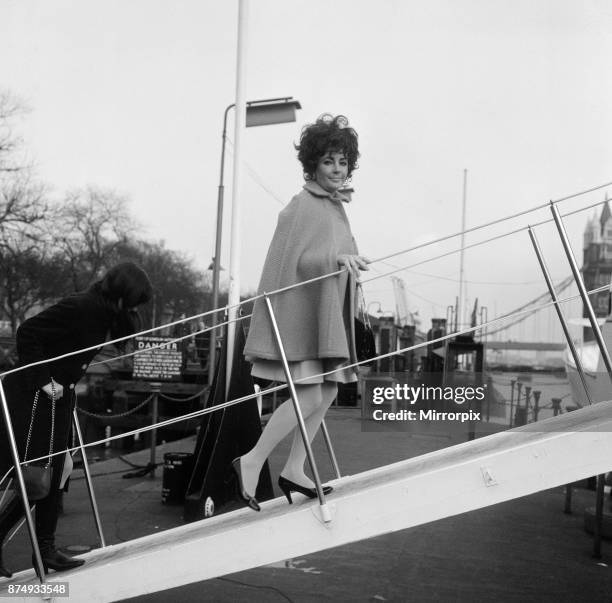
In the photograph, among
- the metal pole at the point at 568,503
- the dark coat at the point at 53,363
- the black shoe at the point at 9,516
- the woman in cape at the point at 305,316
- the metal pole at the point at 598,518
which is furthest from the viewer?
the metal pole at the point at 568,503

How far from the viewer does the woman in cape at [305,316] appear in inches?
112

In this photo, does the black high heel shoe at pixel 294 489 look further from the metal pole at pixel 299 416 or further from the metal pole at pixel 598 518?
the metal pole at pixel 598 518

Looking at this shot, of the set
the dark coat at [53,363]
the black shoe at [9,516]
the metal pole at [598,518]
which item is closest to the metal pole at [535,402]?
the metal pole at [598,518]

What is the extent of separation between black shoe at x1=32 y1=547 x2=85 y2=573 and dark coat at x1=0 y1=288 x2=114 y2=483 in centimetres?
31

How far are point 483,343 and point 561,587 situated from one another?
7257 millimetres

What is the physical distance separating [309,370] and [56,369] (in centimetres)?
111

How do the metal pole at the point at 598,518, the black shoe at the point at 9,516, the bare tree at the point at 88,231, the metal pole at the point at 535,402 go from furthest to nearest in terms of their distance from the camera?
1. the bare tree at the point at 88,231
2. the metal pole at the point at 535,402
3. the metal pole at the point at 598,518
4. the black shoe at the point at 9,516

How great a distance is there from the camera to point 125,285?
3197 mm

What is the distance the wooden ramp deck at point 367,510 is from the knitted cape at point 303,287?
22.8 inches

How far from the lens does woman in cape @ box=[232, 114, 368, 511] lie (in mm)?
2834

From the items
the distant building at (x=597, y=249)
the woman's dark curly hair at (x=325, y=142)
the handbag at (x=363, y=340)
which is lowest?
the handbag at (x=363, y=340)

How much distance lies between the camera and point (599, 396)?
18.1ft
